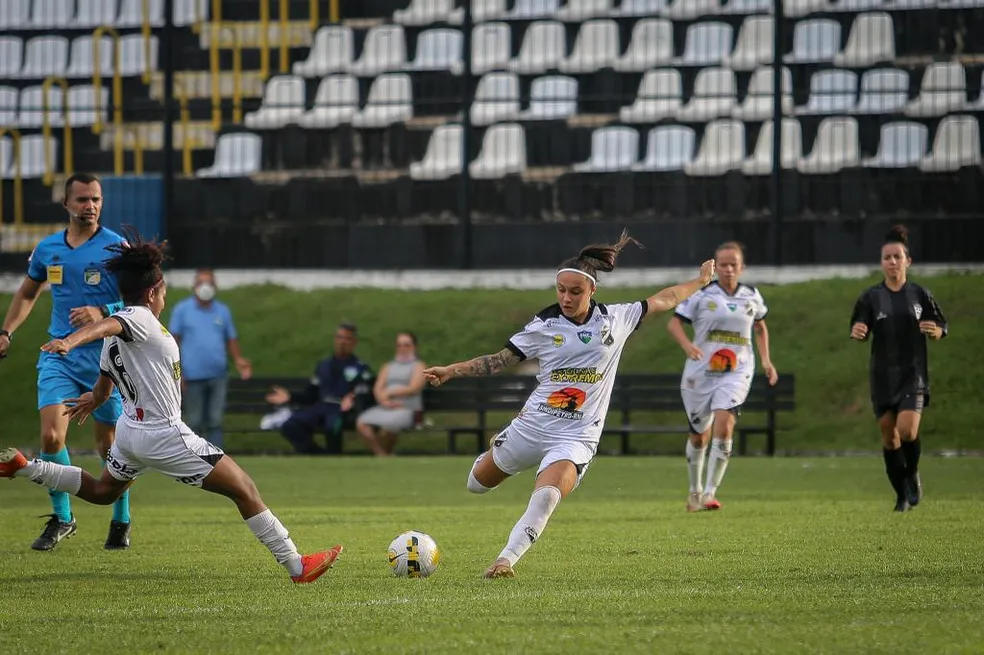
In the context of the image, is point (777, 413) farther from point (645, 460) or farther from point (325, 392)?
point (325, 392)

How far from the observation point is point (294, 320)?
23.0 meters

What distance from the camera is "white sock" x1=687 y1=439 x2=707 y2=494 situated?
12727 mm

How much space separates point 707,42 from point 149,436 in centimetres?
1898

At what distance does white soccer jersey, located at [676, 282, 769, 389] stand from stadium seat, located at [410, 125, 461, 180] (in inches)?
417

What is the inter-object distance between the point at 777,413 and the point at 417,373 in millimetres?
4854

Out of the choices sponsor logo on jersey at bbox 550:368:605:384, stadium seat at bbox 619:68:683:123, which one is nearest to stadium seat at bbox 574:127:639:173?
stadium seat at bbox 619:68:683:123

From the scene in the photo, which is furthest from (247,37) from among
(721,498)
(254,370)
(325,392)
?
(721,498)

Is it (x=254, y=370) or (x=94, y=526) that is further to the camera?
(x=254, y=370)

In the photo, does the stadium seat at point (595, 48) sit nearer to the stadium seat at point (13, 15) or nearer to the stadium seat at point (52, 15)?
the stadium seat at point (52, 15)

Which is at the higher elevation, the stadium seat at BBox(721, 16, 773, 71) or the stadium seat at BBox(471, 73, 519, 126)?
the stadium seat at BBox(721, 16, 773, 71)

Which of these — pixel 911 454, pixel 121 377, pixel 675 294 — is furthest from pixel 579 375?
pixel 911 454

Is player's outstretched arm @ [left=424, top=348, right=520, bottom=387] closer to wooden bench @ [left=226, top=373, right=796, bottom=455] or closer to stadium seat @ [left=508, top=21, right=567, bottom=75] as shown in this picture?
wooden bench @ [left=226, top=373, right=796, bottom=455]

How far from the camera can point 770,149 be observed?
75.6 feet

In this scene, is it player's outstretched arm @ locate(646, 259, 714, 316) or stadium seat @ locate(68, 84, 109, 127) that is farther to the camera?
stadium seat @ locate(68, 84, 109, 127)
